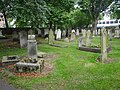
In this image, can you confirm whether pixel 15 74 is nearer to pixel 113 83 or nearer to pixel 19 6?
pixel 113 83

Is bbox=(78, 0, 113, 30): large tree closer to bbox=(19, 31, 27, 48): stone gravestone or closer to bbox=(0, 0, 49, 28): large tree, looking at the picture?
bbox=(19, 31, 27, 48): stone gravestone

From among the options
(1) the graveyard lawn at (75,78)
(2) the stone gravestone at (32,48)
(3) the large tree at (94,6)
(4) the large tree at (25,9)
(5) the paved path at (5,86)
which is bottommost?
(5) the paved path at (5,86)

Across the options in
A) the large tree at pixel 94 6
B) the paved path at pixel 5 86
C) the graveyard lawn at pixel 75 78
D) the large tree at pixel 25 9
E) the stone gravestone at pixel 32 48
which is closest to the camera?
the graveyard lawn at pixel 75 78

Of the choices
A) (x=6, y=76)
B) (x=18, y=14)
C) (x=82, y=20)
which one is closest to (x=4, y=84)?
(x=6, y=76)

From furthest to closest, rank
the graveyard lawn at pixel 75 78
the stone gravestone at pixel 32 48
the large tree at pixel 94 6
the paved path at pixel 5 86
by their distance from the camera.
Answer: the large tree at pixel 94 6 → the stone gravestone at pixel 32 48 → the paved path at pixel 5 86 → the graveyard lawn at pixel 75 78

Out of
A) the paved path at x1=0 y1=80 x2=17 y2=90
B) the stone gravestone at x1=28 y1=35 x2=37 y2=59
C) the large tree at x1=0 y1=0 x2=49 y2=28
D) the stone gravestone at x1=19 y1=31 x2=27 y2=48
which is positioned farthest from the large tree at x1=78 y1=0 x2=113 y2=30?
the paved path at x1=0 y1=80 x2=17 y2=90

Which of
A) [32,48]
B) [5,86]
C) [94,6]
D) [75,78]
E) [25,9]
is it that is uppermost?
[94,6]

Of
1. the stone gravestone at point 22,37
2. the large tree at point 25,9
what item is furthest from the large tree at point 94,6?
the large tree at point 25,9

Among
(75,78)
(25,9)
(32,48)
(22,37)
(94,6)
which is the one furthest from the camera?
(94,6)

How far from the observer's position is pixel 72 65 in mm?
12797

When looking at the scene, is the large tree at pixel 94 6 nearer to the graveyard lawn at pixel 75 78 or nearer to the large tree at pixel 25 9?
the large tree at pixel 25 9

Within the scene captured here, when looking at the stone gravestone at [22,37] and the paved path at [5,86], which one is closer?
the paved path at [5,86]

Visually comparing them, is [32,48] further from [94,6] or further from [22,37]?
[94,6]

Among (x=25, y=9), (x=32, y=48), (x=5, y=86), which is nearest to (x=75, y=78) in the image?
(x=5, y=86)
